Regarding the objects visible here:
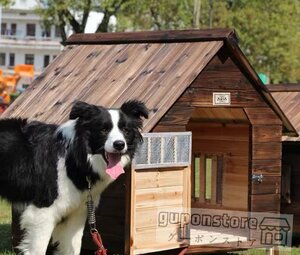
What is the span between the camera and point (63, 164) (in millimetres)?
7852

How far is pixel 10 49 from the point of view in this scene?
89.8 m

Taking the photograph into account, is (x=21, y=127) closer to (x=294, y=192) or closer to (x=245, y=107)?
(x=245, y=107)

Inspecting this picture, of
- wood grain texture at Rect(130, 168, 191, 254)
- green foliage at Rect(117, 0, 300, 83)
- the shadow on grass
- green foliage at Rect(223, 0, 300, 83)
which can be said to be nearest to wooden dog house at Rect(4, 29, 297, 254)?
wood grain texture at Rect(130, 168, 191, 254)

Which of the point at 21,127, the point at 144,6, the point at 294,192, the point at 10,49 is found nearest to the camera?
the point at 21,127

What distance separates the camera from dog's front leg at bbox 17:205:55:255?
25.7ft

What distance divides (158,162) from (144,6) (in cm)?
2738

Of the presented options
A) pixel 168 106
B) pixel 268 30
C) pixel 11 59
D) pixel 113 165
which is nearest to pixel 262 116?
pixel 168 106

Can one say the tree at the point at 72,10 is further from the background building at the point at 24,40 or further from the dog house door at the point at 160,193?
the background building at the point at 24,40

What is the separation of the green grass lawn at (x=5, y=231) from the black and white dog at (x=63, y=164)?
1.76 feet

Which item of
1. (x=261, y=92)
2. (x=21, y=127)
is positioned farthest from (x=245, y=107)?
(x=21, y=127)

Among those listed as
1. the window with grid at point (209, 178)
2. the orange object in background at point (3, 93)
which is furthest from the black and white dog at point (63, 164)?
the orange object in background at point (3, 93)

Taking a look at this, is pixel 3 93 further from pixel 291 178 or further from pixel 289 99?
pixel 291 178

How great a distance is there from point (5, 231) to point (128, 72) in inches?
144

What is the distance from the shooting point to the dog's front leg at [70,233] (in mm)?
8109
